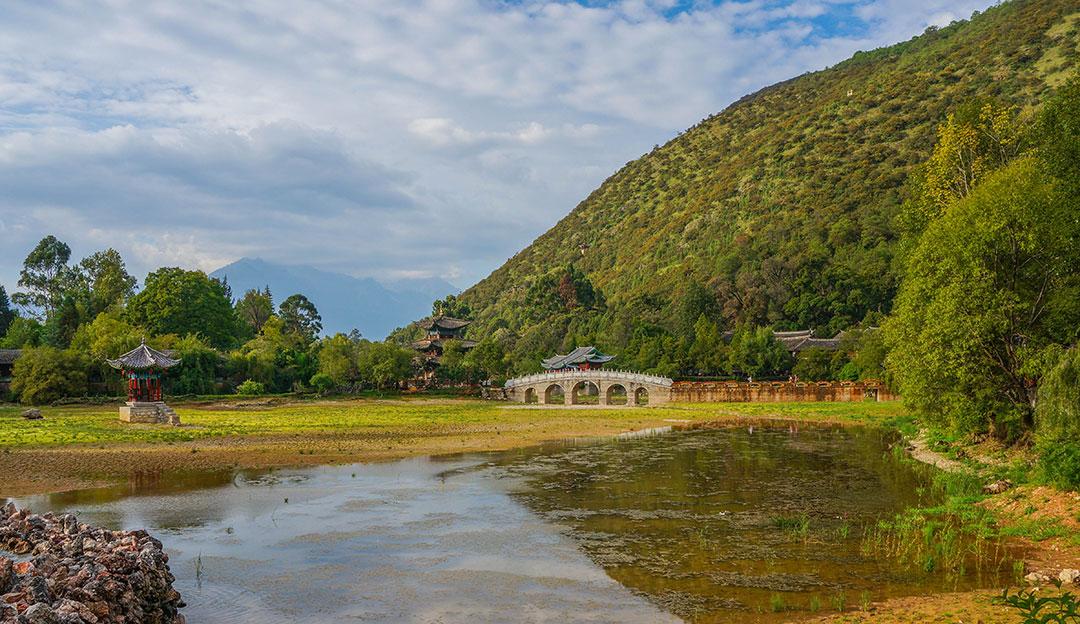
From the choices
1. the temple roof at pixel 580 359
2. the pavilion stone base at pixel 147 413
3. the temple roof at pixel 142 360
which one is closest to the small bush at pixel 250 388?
the temple roof at pixel 142 360

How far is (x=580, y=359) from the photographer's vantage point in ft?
312

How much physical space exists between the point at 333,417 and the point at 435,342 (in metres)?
56.0

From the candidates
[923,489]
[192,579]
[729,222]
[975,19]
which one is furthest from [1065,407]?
[975,19]

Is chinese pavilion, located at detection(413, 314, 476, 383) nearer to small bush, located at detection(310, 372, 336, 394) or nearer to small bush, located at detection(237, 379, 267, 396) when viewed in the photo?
small bush, located at detection(310, 372, 336, 394)

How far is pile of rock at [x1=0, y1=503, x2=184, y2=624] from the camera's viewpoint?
10.9 meters

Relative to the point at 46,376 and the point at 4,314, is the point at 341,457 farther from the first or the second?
the point at 4,314

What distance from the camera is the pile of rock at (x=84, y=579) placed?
10914 millimetres

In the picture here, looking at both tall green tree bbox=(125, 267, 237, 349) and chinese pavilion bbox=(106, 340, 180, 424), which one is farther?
tall green tree bbox=(125, 267, 237, 349)

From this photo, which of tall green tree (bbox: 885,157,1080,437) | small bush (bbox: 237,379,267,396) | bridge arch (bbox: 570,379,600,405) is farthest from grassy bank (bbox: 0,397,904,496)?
tall green tree (bbox: 885,157,1080,437)

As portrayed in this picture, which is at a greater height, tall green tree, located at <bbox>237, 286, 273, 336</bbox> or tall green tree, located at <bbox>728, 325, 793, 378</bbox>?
tall green tree, located at <bbox>237, 286, 273, 336</bbox>

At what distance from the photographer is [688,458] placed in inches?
1410

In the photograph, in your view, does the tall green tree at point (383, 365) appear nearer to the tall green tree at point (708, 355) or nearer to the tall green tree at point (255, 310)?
the tall green tree at point (708, 355)

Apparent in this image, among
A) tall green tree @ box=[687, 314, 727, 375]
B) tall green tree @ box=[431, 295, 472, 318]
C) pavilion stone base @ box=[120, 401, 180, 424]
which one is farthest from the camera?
tall green tree @ box=[431, 295, 472, 318]

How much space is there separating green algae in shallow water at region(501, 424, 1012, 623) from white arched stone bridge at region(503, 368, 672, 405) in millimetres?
38377
